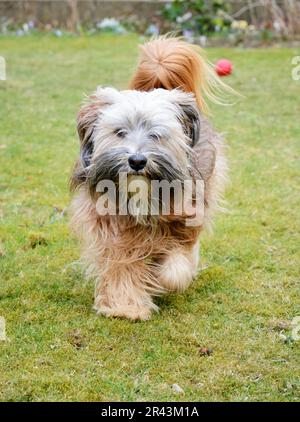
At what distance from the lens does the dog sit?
405 cm

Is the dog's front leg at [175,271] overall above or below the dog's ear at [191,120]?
below

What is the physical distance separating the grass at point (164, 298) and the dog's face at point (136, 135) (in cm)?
77

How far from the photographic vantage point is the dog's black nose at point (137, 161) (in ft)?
12.9

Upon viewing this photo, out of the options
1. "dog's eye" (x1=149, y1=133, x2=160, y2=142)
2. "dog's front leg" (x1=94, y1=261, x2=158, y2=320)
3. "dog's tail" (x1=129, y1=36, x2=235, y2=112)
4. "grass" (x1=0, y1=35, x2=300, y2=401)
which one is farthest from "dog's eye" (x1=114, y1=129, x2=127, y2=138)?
"grass" (x1=0, y1=35, x2=300, y2=401)

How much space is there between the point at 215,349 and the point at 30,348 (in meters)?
0.91

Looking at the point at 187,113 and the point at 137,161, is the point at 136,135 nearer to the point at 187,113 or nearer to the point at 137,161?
the point at 137,161

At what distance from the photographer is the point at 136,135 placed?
4.04 meters

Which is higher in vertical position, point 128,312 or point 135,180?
point 135,180

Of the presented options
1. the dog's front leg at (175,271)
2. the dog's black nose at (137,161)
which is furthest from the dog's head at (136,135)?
the dog's front leg at (175,271)

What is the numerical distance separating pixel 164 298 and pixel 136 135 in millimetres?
1086

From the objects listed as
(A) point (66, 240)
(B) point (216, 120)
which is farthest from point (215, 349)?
(B) point (216, 120)

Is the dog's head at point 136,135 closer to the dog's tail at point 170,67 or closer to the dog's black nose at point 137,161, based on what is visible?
the dog's black nose at point 137,161

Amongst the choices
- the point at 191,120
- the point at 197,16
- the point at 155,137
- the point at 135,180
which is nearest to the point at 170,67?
the point at 191,120

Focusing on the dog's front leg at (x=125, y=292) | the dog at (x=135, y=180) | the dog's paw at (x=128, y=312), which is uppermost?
the dog at (x=135, y=180)
